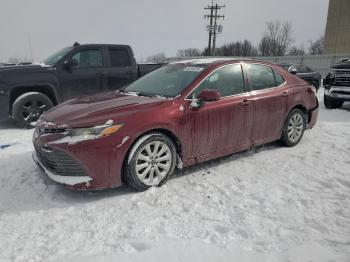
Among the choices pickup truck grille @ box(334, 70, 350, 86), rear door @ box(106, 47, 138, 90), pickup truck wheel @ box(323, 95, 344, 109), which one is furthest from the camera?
pickup truck wheel @ box(323, 95, 344, 109)

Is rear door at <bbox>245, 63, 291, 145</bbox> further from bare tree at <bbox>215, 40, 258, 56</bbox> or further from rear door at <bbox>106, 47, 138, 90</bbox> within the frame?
bare tree at <bbox>215, 40, 258, 56</bbox>

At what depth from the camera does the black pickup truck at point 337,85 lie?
33.0ft

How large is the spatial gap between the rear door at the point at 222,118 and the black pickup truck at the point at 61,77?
14.1 feet

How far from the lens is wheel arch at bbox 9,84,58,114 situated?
751cm

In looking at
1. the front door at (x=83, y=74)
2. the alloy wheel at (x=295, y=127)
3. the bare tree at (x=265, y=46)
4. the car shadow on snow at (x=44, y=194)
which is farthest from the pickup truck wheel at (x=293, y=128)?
the bare tree at (x=265, y=46)

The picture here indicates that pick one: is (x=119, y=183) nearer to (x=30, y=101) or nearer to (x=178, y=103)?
(x=178, y=103)

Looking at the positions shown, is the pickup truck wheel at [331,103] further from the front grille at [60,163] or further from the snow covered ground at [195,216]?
the front grille at [60,163]

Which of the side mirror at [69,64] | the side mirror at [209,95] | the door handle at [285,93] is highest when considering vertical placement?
the side mirror at [69,64]

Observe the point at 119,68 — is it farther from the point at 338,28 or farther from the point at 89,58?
the point at 338,28

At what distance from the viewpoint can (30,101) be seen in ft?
24.7

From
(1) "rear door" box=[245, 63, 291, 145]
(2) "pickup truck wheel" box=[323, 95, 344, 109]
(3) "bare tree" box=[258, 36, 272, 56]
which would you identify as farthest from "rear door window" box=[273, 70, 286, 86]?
(3) "bare tree" box=[258, 36, 272, 56]

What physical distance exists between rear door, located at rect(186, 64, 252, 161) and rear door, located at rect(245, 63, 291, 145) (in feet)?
0.63

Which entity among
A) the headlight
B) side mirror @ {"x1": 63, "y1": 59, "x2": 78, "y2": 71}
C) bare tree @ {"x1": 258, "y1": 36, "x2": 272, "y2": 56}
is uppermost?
bare tree @ {"x1": 258, "y1": 36, "x2": 272, "y2": 56}

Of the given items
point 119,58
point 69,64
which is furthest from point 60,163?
point 119,58
